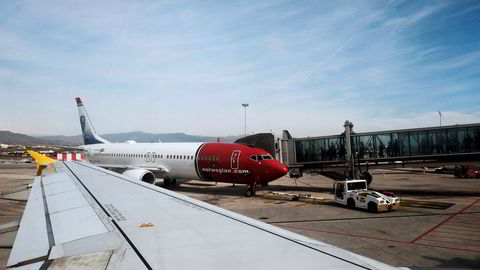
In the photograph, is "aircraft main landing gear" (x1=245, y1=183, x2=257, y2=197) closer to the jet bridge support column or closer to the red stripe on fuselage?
the red stripe on fuselage

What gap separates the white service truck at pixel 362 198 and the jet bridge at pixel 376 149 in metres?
5.74

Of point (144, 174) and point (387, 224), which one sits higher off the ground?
point (144, 174)

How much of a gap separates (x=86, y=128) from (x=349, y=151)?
34.6 metres

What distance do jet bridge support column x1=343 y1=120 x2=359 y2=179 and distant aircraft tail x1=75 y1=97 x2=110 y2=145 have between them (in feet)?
100

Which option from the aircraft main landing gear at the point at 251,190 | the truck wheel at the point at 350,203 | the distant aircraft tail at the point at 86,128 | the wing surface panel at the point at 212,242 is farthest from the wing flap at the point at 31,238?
the distant aircraft tail at the point at 86,128

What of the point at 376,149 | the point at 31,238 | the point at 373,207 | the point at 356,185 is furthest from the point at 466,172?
the point at 31,238

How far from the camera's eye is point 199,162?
27672mm

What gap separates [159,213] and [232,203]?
704 inches

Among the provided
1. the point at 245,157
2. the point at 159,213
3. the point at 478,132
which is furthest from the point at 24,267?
the point at 478,132

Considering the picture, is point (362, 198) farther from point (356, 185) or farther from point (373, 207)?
point (356, 185)

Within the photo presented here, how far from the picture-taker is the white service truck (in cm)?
1914

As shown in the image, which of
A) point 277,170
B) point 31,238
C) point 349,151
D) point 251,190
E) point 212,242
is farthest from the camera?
point 349,151

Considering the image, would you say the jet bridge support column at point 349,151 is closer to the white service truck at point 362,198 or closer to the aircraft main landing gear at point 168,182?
the white service truck at point 362,198

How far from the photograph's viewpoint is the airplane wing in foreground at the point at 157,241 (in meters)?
3.06
